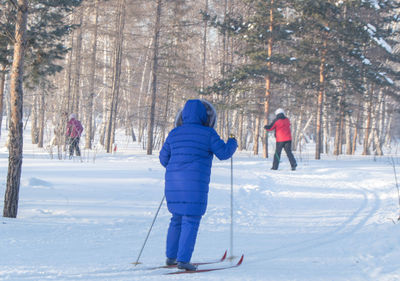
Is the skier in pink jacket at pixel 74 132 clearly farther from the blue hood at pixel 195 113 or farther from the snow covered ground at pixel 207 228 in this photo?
the blue hood at pixel 195 113

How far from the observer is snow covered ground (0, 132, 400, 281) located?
3.92 m

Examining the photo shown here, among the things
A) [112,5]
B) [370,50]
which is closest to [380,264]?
[112,5]

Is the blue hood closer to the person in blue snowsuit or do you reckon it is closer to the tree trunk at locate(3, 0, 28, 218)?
the person in blue snowsuit

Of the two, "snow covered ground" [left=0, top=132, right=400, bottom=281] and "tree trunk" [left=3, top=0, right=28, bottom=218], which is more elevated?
"tree trunk" [left=3, top=0, right=28, bottom=218]

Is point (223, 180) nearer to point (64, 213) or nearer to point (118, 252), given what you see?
point (64, 213)

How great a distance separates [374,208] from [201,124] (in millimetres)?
5485

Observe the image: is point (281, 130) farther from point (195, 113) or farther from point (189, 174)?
point (189, 174)

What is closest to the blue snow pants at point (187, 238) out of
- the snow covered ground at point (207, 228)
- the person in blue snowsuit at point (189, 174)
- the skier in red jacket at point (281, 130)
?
the person in blue snowsuit at point (189, 174)

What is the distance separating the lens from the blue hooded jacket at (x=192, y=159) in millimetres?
3869

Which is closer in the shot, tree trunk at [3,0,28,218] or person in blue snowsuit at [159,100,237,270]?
person in blue snowsuit at [159,100,237,270]

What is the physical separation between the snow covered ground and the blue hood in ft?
5.09

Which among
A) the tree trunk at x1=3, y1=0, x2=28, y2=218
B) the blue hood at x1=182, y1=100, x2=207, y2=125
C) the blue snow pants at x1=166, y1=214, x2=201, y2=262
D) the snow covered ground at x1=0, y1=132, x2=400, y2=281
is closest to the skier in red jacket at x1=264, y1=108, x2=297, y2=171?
the snow covered ground at x1=0, y1=132, x2=400, y2=281

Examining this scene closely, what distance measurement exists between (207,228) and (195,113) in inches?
110

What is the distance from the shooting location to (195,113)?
404 cm
